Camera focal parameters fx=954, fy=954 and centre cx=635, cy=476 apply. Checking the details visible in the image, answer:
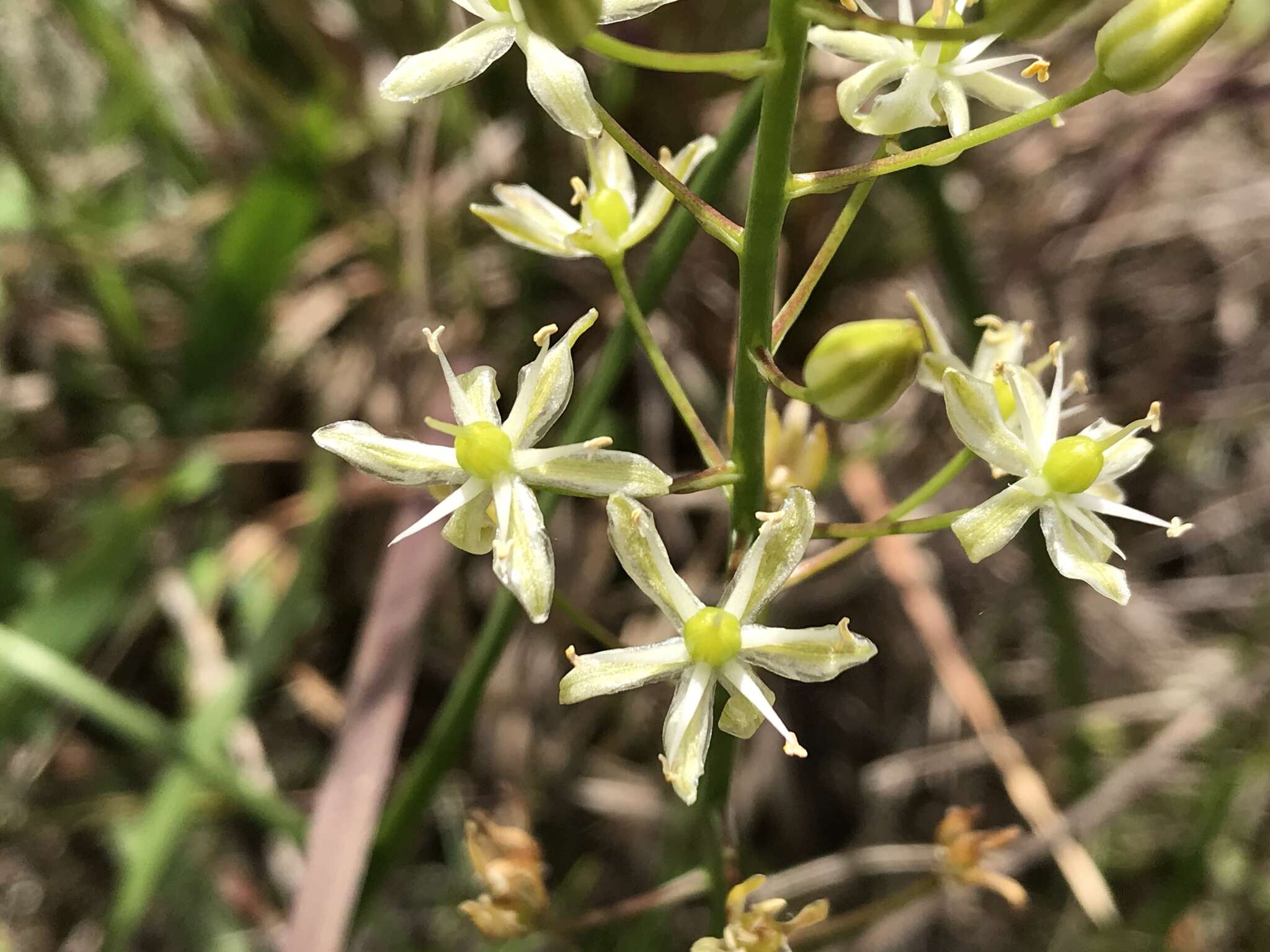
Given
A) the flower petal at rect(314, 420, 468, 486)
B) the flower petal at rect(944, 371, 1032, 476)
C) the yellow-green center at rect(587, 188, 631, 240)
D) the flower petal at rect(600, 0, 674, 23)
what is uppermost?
the flower petal at rect(600, 0, 674, 23)

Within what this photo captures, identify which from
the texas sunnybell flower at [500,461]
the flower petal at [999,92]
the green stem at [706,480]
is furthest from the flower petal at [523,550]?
the flower petal at [999,92]

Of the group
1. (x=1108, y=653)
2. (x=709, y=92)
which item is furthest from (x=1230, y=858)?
(x=709, y=92)

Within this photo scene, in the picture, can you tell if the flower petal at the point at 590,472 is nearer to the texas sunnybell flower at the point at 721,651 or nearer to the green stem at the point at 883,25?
the texas sunnybell flower at the point at 721,651

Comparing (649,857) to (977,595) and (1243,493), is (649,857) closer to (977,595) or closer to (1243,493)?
(977,595)

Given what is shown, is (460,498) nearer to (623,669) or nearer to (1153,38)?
(623,669)

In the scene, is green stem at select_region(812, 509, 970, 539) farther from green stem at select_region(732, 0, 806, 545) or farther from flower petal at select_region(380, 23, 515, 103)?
flower petal at select_region(380, 23, 515, 103)

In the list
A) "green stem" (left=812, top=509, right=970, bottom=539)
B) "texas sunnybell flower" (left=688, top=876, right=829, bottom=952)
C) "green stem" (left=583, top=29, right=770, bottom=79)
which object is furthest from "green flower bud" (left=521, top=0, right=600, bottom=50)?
"texas sunnybell flower" (left=688, top=876, right=829, bottom=952)

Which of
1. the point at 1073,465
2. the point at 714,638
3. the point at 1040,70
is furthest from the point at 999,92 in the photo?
the point at 714,638
